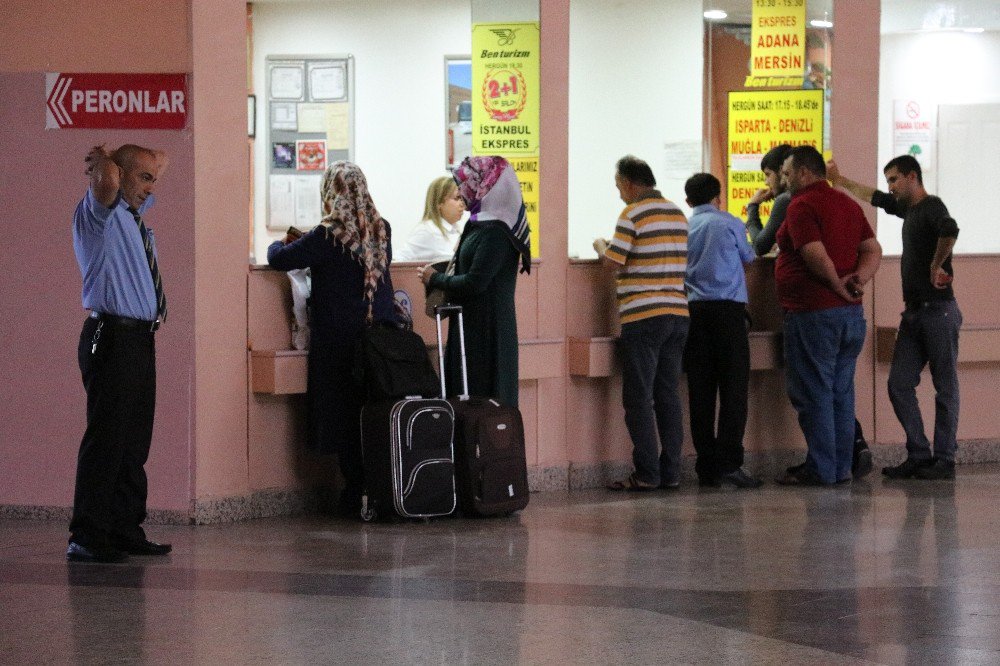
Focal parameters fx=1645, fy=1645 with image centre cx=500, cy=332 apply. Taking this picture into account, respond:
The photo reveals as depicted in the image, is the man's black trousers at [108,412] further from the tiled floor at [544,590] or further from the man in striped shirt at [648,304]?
the man in striped shirt at [648,304]

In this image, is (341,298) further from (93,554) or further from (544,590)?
(544,590)

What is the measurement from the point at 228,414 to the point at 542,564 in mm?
1795

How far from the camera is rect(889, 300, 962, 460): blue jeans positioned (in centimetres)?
872

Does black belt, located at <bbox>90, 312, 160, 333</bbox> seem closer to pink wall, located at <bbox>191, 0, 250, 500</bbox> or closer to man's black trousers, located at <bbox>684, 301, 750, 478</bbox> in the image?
pink wall, located at <bbox>191, 0, 250, 500</bbox>

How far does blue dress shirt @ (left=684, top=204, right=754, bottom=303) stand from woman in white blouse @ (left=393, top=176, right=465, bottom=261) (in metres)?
1.21

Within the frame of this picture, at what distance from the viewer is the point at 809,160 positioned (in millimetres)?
8406

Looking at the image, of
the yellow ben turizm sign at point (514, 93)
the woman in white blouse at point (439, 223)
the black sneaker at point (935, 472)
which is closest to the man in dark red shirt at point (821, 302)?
the black sneaker at point (935, 472)

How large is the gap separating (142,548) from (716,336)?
3.33m

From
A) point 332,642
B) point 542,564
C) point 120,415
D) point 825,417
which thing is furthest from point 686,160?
point 332,642

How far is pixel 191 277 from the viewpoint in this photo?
281 inches

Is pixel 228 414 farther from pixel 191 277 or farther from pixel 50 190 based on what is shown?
pixel 50 190

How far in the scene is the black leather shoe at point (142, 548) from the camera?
6391 millimetres

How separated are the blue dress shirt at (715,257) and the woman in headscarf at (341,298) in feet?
6.07

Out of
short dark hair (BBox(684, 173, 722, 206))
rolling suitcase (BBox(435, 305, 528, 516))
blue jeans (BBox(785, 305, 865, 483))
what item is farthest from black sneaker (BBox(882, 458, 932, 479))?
rolling suitcase (BBox(435, 305, 528, 516))
